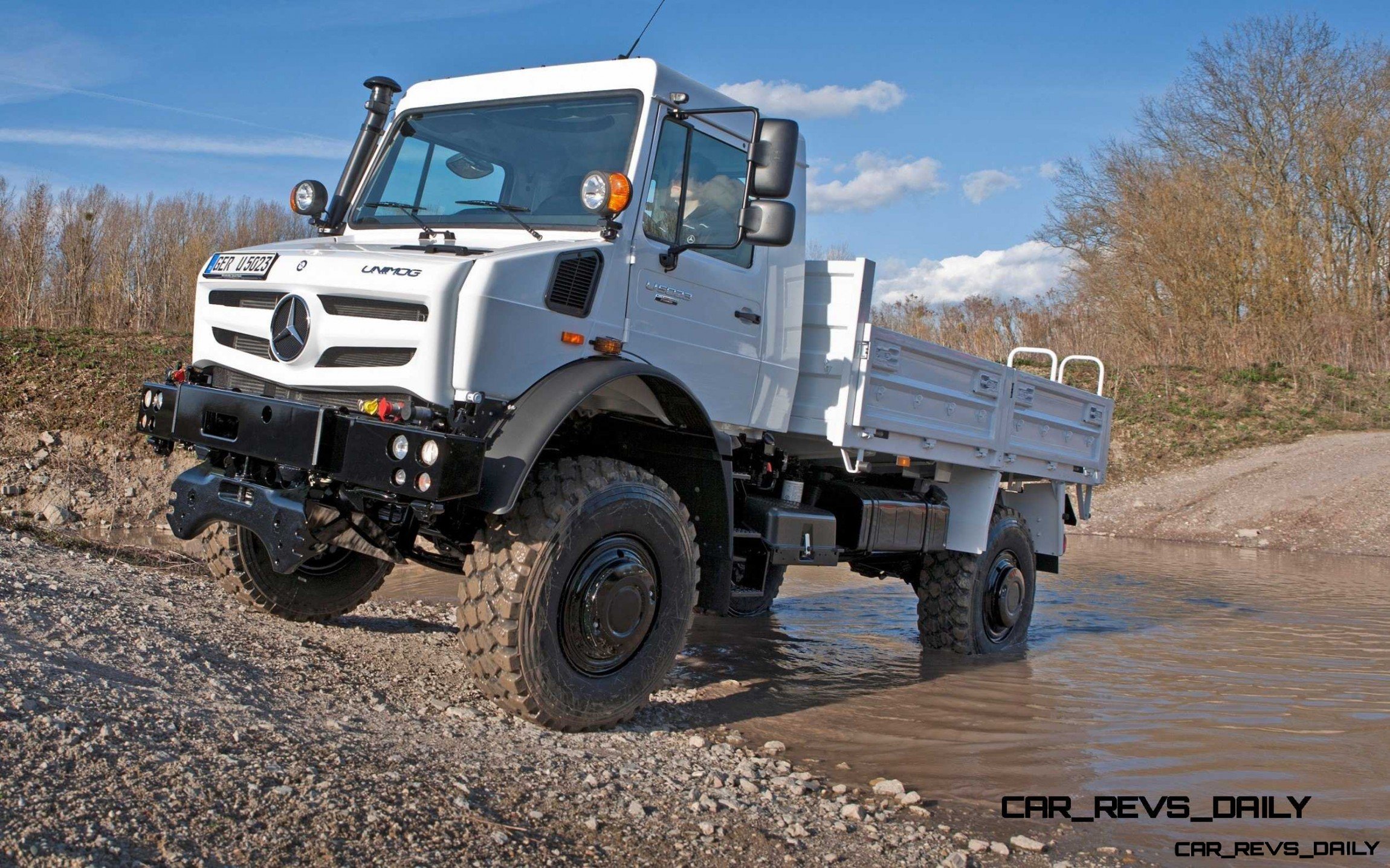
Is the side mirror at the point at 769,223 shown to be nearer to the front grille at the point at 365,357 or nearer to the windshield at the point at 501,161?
the windshield at the point at 501,161

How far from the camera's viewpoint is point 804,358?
6.36m

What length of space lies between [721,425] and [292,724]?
98.9 inches

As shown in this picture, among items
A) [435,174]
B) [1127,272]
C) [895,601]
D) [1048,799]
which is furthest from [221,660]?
[1127,272]

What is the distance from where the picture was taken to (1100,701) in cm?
643

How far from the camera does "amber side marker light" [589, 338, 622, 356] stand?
477 centimetres

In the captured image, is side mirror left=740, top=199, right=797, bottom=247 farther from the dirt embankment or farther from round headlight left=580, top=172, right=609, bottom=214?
the dirt embankment

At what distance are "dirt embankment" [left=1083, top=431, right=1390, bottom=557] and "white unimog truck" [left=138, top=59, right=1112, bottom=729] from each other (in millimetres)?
11589

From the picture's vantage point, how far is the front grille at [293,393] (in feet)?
14.3

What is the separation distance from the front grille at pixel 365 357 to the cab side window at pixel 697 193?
1.36 metres

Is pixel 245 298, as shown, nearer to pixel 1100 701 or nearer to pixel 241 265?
pixel 241 265

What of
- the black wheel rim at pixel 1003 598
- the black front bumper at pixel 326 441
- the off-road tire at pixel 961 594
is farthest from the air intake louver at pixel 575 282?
the black wheel rim at pixel 1003 598

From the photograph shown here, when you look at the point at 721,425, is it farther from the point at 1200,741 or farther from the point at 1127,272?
the point at 1127,272

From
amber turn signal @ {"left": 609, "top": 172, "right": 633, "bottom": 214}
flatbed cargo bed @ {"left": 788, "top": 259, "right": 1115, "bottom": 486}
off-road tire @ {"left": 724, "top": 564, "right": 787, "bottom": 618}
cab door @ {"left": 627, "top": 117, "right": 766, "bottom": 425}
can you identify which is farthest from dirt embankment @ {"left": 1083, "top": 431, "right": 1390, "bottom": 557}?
amber turn signal @ {"left": 609, "top": 172, "right": 633, "bottom": 214}

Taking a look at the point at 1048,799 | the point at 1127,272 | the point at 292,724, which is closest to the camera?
the point at 292,724
